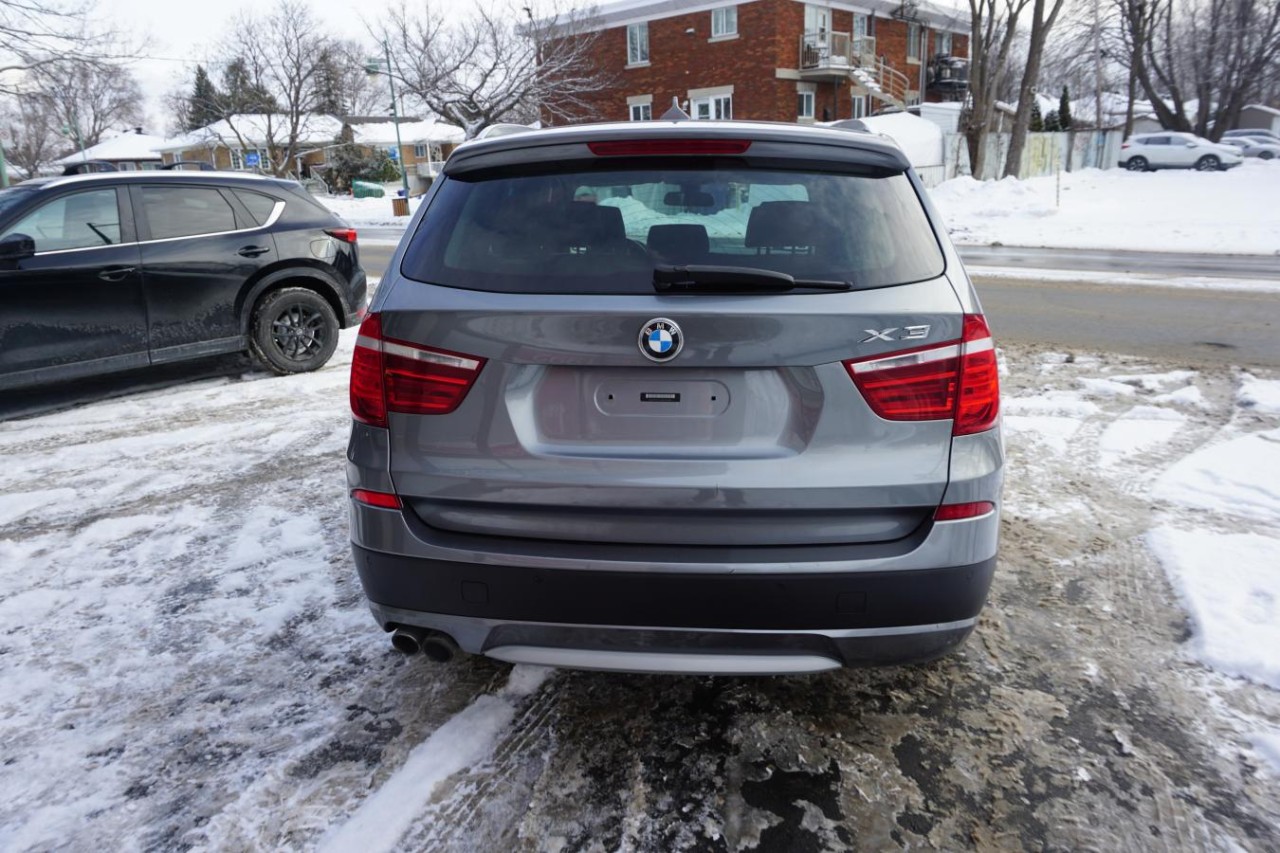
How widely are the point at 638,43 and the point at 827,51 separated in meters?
8.57

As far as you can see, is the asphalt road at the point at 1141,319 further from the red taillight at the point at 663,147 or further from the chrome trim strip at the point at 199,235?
the chrome trim strip at the point at 199,235

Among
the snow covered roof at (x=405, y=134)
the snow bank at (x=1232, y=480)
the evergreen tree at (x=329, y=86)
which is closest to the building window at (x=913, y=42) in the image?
the evergreen tree at (x=329, y=86)

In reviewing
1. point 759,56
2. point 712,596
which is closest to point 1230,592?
point 712,596

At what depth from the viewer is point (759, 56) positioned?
119 ft

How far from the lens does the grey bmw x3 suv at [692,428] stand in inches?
90.7

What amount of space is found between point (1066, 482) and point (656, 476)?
363cm

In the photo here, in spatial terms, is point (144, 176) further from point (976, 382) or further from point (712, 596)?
point (976, 382)

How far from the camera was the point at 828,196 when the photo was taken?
8.34ft

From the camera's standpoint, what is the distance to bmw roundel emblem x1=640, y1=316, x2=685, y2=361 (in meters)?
2.28

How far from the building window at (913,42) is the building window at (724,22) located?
39.1 feet

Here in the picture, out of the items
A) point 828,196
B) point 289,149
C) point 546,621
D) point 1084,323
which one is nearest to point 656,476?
point 546,621

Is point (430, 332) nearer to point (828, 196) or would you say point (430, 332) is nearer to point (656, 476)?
point (656, 476)

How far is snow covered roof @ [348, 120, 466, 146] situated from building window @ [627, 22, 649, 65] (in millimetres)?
23035

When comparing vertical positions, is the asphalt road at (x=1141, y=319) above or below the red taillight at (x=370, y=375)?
below
